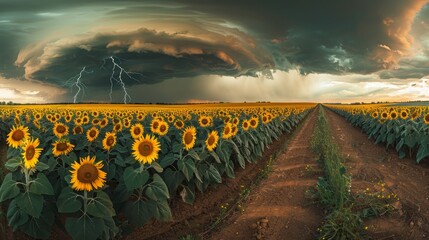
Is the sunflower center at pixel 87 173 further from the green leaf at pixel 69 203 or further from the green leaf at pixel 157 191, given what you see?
the green leaf at pixel 157 191

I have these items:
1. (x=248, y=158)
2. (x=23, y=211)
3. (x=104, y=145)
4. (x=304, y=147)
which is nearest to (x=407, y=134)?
(x=304, y=147)

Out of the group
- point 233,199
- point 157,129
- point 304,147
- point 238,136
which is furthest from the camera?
point 304,147

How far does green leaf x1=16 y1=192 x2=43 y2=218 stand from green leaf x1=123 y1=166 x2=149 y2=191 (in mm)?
1183

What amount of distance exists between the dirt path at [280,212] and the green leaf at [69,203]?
2.34m

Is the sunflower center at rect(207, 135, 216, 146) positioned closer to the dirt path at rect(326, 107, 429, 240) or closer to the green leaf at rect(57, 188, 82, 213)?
the dirt path at rect(326, 107, 429, 240)

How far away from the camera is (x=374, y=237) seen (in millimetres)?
6102

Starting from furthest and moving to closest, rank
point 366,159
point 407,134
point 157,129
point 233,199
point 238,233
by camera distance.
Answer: point 407,134
point 366,159
point 157,129
point 233,199
point 238,233

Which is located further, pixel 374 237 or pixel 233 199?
pixel 233 199

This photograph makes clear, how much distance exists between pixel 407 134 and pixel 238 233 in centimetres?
935

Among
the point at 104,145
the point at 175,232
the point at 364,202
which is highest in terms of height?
the point at 104,145

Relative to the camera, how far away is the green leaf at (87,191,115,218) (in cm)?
527

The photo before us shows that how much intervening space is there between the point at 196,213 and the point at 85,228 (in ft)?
9.66

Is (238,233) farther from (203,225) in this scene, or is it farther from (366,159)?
(366,159)

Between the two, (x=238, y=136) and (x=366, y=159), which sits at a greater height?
(x=238, y=136)
